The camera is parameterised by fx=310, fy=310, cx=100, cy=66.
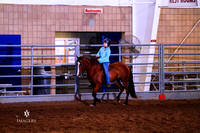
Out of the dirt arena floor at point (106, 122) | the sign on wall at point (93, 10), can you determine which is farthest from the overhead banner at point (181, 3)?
the dirt arena floor at point (106, 122)

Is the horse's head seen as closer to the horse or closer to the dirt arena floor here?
the horse

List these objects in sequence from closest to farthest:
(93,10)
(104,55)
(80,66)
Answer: (80,66) < (104,55) < (93,10)

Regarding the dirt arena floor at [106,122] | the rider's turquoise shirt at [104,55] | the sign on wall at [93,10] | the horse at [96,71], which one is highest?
the sign on wall at [93,10]

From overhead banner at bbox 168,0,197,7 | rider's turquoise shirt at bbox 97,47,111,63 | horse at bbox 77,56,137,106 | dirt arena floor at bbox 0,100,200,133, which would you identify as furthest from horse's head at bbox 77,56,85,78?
overhead banner at bbox 168,0,197,7

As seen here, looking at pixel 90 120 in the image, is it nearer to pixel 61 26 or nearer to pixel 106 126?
pixel 106 126

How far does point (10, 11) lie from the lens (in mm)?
12062

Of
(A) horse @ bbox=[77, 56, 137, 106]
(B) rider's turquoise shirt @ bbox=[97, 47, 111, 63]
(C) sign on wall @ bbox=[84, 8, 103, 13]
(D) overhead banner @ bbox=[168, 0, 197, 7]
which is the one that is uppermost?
(D) overhead banner @ bbox=[168, 0, 197, 7]

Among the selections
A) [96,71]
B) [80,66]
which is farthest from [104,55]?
[80,66]

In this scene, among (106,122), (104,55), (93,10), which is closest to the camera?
(106,122)

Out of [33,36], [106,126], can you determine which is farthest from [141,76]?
[106,126]

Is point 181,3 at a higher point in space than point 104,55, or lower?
higher

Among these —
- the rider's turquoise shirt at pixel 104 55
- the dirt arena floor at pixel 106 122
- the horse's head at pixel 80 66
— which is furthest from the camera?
the rider's turquoise shirt at pixel 104 55

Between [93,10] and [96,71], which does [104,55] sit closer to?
[96,71]

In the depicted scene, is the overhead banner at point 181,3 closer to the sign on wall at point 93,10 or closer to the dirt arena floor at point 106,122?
the sign on wall at point 93,10
